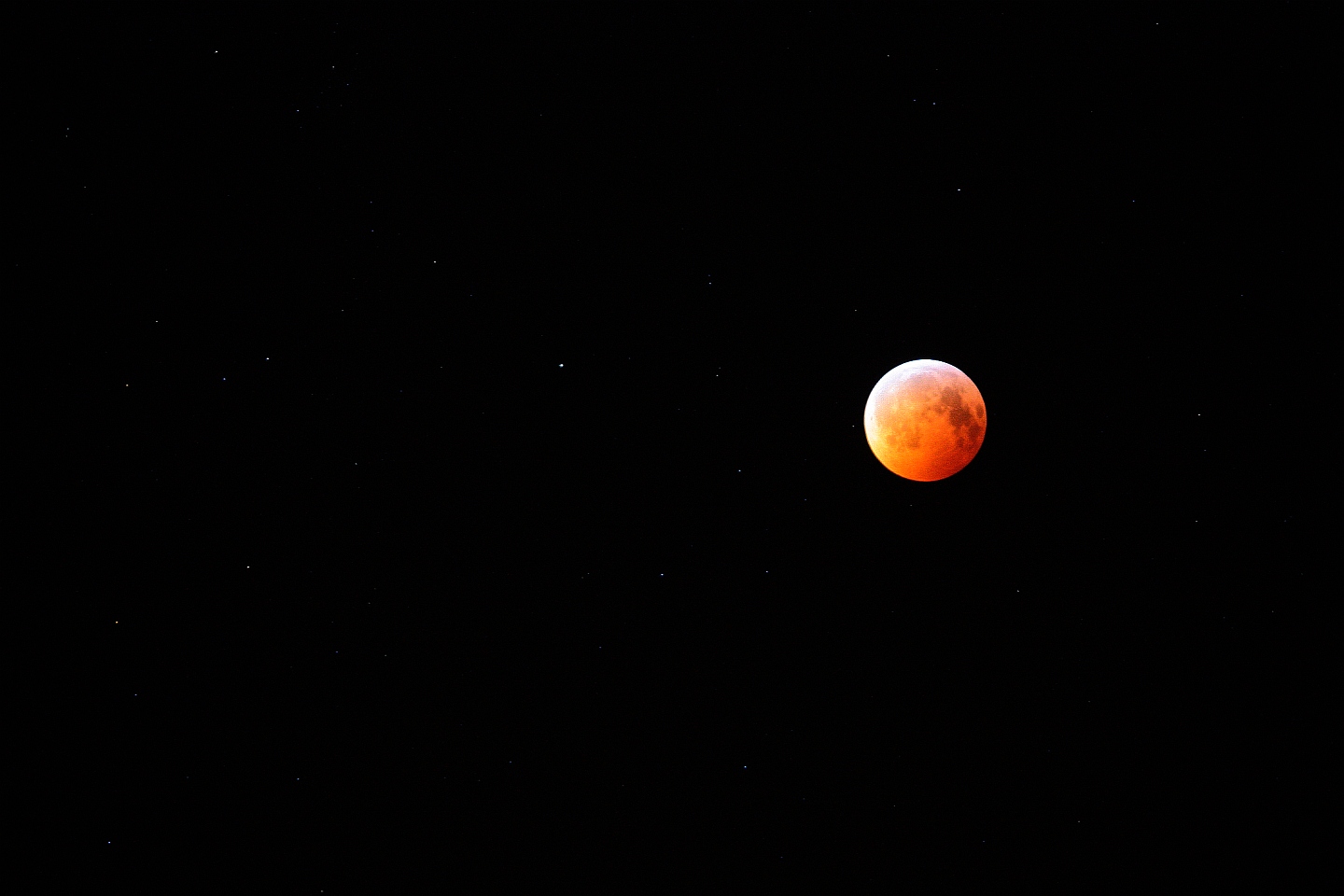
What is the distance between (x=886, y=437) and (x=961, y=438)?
0.92 feet

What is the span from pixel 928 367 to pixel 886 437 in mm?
354

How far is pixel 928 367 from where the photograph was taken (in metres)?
3.05

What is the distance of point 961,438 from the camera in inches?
115

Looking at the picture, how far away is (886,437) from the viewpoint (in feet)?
9.71

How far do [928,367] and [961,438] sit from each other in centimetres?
32

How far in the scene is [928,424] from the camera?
2910 millimetres

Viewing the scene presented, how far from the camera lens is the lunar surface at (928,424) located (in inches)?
115

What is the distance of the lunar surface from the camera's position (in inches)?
115
